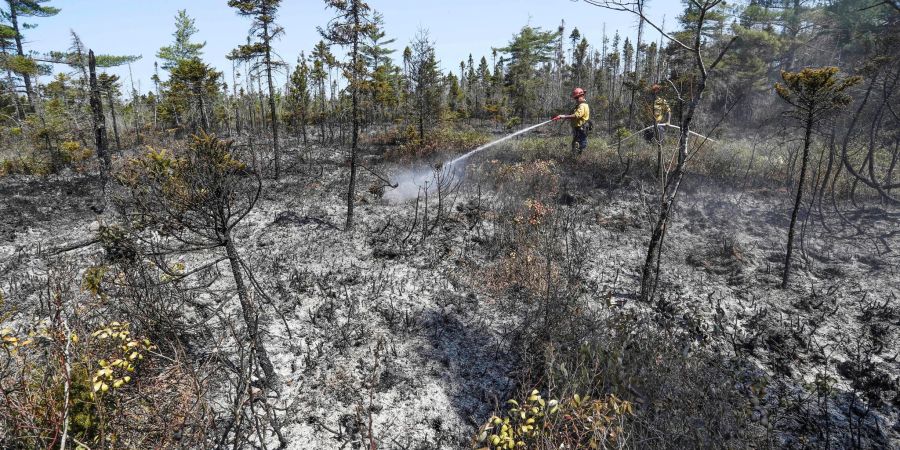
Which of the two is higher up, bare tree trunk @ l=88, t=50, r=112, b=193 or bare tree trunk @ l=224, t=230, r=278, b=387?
bare tree trunk @ l=88, t=50, r=112, b=193

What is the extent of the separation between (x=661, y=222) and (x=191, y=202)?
6.38 metres

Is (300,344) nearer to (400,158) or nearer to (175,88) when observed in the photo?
(400,158)

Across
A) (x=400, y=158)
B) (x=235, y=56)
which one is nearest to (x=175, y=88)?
(x=235, y=56)

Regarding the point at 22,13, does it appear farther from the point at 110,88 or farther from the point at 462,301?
the point at 462,301

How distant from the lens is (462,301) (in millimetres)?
6723

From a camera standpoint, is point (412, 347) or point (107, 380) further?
point (412, 347)

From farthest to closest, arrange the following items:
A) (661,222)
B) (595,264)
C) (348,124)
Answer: (348,124)
(595,264)
(661,222)

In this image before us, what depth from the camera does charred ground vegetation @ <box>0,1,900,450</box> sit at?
3693 mm

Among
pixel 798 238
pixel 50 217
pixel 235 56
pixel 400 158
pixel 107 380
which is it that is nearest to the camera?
pixel 107 380

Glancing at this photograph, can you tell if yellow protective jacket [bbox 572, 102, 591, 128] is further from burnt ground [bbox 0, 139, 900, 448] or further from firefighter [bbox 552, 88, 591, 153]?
burnt ground [bbox 0, 139, 900, 448]

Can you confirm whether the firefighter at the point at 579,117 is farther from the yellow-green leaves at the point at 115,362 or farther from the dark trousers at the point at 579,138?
the yellow-green leaves at the point at 115,362

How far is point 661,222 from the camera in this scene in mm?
6094

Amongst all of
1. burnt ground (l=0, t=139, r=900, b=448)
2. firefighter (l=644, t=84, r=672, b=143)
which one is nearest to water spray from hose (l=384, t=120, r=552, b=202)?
burnt ground (l=0, t=139, r=900, b=448)

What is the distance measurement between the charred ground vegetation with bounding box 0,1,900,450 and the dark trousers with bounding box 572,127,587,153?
1.89 ft
